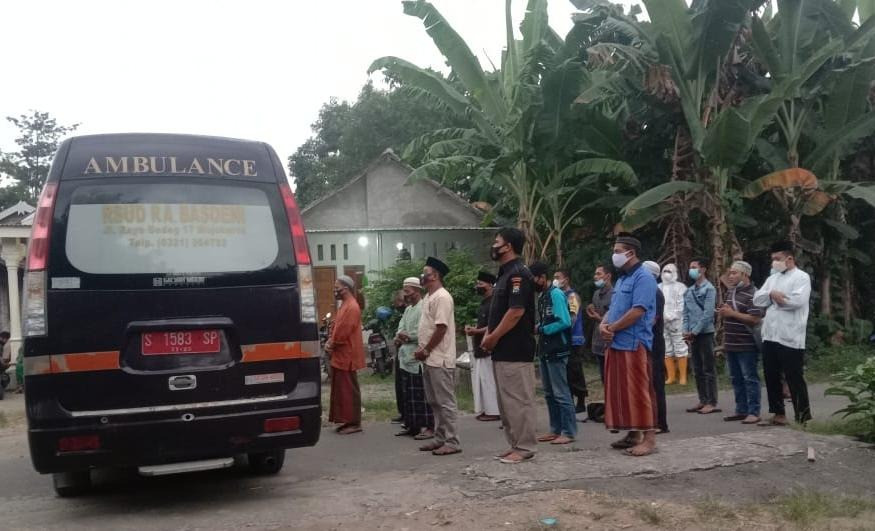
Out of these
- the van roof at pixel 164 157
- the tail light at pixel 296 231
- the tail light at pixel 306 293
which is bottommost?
the tail light at pixel 306 293

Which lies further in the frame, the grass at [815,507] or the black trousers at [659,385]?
the black trousers at [659,385]

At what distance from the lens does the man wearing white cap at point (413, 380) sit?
765cm

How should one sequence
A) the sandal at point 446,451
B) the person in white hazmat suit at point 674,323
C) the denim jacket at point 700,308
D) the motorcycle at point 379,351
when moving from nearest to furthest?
the sandal at point 446,451
the denim jacket at point 700,308
the person in white hazmat suit at point 674,323
the motorcycle at point 379,351

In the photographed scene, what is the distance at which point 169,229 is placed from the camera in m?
4.98

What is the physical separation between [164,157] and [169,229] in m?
0.49

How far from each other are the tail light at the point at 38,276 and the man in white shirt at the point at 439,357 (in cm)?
297

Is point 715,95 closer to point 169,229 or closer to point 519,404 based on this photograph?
point 519,404

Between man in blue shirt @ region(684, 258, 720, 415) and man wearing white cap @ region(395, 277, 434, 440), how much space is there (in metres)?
2.94

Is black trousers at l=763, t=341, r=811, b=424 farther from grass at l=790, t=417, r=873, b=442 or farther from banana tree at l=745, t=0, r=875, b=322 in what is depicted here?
banana tree at l=745, t=0, r=875, b=322

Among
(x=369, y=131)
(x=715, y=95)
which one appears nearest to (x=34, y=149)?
(x=369, y=131)

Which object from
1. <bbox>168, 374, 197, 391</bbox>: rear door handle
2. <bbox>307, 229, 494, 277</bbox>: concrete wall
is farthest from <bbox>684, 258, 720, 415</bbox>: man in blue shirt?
<bbox>307, 229, 494, 277</bbox>: concrete wall

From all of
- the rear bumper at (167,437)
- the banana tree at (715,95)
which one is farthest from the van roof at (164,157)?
the banana tree at (715,95)

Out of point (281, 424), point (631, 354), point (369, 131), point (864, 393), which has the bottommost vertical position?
point (864, 393)

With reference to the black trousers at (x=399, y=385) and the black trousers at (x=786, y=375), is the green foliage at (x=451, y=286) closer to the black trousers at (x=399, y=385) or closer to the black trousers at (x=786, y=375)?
the black trousers at (x=399, y=385)
